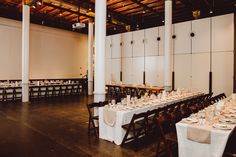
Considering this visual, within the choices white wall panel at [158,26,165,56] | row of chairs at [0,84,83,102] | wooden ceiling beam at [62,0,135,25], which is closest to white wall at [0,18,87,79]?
row of chairs at [0,84,83,102]

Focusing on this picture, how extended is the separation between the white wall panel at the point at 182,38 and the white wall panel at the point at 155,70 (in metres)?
1.05

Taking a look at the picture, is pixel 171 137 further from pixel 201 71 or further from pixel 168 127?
pixel 201 71

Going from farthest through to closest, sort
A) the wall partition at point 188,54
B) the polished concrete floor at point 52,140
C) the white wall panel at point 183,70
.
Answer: the white wall panel at point 183,70 → the wall partition at point 188,54 → the polished concrete floor at point 52,140

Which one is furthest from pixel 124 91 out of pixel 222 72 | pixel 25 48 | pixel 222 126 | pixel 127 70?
pixel 222 126

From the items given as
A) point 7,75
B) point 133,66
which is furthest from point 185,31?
point 7,75

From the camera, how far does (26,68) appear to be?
29.8 ft

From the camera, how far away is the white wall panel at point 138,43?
1144cm

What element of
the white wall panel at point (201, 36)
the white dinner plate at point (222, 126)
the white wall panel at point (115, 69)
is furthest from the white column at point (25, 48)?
the white dinner plate at point (222, 126)

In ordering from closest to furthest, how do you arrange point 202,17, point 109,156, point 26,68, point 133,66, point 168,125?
point 109,156, point 168,125, point 26,68, point 202,17, point 133,66

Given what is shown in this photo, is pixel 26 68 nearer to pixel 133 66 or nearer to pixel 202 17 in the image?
pixel 133 66

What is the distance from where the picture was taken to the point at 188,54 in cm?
953

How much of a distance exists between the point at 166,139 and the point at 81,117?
12.2 ft

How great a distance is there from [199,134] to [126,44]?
32.8 feet

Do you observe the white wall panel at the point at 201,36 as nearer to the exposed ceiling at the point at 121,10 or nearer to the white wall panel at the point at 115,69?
the exposed ceiling at the point at 121,10
